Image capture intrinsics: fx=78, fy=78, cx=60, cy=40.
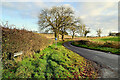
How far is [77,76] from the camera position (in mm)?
4809

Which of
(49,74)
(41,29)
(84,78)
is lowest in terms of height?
(84,78)

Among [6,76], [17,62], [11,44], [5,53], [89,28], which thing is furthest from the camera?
[89,28]

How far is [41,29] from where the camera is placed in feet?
85.5

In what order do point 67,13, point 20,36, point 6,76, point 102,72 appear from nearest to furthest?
point 6,76, point 20,36, point 102,72, point 67,13

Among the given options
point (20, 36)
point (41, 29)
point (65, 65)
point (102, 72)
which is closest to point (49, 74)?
point (65, 65)

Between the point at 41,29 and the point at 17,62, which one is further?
the point at 41,29

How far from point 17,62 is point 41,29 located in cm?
2231

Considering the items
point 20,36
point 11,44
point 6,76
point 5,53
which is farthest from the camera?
point 20,36

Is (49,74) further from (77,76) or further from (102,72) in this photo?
(102,72)

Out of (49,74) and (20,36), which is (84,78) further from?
(20,36)

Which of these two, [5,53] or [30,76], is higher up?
[5,53]

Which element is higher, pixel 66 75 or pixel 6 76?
pixel 6 76

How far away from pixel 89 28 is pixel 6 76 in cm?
5484

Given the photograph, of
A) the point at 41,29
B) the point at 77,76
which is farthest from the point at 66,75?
the point at 41,29
